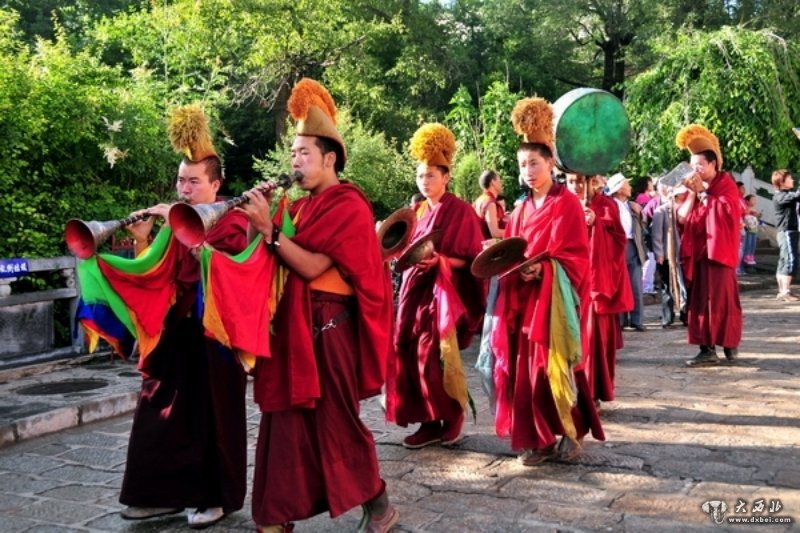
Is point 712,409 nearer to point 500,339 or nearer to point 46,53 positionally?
point 500,339

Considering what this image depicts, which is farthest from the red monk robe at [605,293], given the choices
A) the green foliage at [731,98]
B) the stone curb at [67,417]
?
the green foliage at [731,98]

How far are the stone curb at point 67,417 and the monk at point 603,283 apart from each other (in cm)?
367

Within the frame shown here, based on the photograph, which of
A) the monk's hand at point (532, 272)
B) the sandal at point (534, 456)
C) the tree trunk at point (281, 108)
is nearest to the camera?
the monk's hand at point (532, 272)

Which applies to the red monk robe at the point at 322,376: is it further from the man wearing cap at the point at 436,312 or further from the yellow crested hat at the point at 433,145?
the yellow crested hat at the point at 433,145

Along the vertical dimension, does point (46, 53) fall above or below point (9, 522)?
above

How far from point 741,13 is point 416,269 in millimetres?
17161

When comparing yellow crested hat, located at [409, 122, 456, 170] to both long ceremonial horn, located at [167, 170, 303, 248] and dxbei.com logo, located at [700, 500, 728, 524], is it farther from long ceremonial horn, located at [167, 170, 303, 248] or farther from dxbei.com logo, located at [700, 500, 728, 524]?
dxbei.com logo, located at [700, 500, 728, 524]

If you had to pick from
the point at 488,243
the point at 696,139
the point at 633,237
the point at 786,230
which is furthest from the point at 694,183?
the point at 786,230

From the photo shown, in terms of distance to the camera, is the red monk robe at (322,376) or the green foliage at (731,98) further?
the green foliage at (731,98)

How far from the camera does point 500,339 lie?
495cm

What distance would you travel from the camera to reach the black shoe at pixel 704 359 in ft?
25.7

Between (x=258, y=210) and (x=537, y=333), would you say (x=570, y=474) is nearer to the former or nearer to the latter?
(x=537, y=333)

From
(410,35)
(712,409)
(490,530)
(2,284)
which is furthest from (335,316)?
(410,35)

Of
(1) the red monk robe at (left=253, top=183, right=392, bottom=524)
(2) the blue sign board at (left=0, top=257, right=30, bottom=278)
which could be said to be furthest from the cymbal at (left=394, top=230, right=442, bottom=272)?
(2) the blue sign board at (left=0, top=257, right=30, bottom=278)
